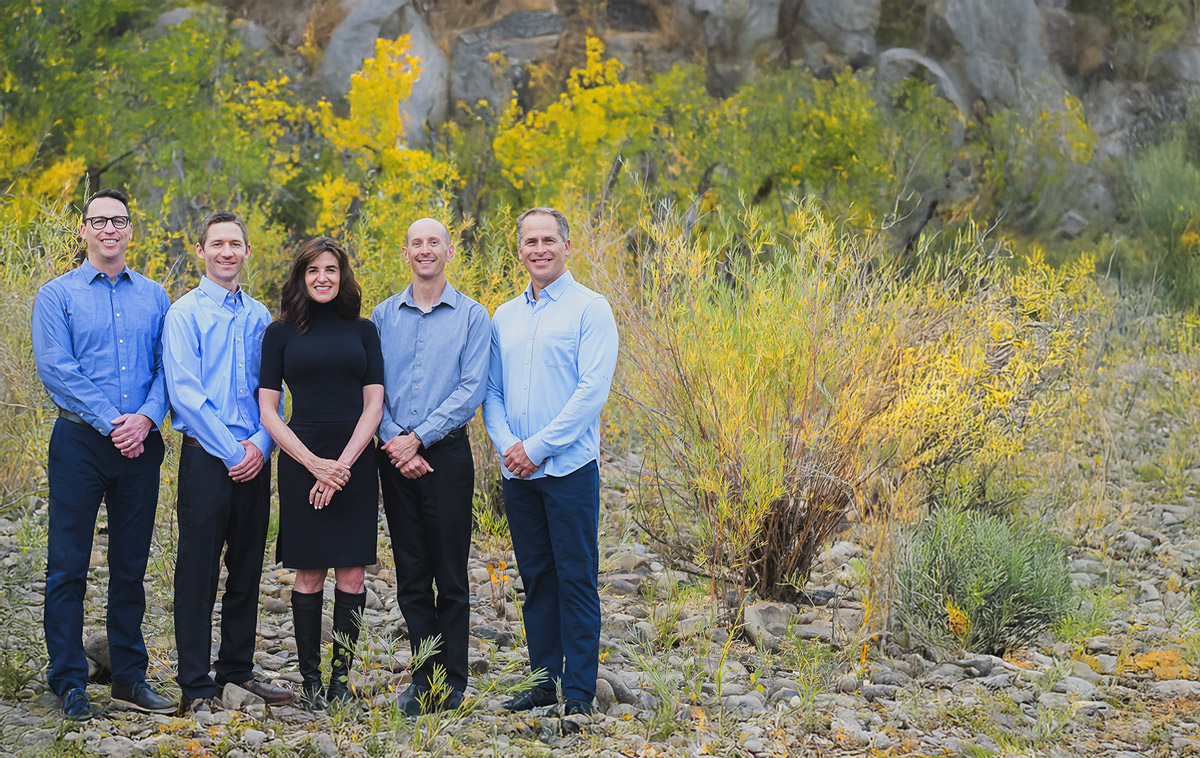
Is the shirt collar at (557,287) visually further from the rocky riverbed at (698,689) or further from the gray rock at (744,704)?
the gray rock at (744,704)

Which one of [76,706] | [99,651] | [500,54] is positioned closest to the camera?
[76,706]

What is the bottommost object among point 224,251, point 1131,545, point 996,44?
point 1131,545

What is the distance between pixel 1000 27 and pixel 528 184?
42.6ft

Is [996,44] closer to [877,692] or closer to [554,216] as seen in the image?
[877,692]

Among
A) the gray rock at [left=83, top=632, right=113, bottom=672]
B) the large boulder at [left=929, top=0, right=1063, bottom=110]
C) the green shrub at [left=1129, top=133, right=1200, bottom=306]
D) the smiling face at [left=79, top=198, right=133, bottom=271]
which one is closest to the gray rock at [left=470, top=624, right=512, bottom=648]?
the gray rock at [left=83, top=632, right=113, bottom=672]

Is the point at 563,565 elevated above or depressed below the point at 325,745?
above

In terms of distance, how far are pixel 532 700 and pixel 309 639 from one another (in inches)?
34.4

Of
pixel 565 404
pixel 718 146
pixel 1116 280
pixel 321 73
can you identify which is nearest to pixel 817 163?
pixel 718 146

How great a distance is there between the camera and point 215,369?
150 inches

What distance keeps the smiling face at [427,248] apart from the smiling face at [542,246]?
291mm

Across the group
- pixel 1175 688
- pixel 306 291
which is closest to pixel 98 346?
pixel 306 291

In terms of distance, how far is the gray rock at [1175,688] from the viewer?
4551 mm

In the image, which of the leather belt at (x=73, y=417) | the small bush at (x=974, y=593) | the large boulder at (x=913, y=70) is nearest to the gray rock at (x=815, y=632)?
the small bush at (x=974, y=593)

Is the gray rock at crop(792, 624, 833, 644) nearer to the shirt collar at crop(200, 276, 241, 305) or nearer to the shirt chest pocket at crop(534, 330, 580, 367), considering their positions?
the shirt chest pocket at crop(534, 330, 580, 367)
